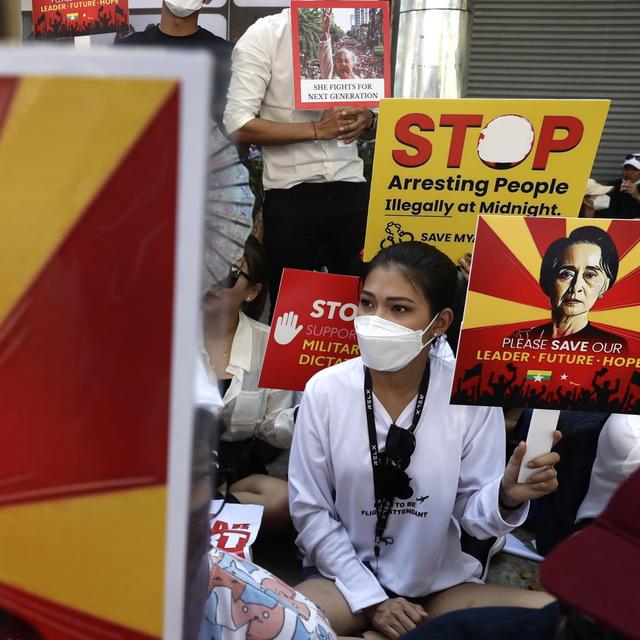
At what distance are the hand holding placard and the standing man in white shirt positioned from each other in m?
0.63

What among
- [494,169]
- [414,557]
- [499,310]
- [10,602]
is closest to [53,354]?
[10,602]

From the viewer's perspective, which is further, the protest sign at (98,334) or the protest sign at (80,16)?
the protest sign at (80,16)

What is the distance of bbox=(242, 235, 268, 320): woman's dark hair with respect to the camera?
2672 millimetres

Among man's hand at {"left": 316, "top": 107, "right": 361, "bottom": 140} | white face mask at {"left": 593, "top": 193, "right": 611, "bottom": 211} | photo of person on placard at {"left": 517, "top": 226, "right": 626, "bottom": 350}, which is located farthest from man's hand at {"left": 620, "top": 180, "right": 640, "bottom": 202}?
photo of person on placard at {"left": 517, "top": 226, "right": 626, "bottom": 350}

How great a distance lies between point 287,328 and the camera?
89.6 inches

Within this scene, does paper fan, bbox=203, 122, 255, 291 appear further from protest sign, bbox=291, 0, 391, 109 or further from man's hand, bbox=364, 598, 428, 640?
protest sign, bbox=291, 0, 391, 109

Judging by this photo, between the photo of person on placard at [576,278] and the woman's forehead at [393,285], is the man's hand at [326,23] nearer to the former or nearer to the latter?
the woman's forehead at [393,285]

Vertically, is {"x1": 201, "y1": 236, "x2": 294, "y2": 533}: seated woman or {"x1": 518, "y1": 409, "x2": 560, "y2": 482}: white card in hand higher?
{"x1": 518, "y1": 409, "x2": 560, "y2": 482}: white card in hand

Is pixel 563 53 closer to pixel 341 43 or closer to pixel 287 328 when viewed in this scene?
pixel 341 43

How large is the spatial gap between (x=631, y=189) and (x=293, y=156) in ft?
12.1

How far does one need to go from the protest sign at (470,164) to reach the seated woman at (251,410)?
0.60 metres

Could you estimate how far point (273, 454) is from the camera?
2.89 m

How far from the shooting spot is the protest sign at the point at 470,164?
6.88 feet

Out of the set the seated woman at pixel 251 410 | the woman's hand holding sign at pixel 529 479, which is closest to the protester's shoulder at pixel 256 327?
the seated woman at pixel 251 410
